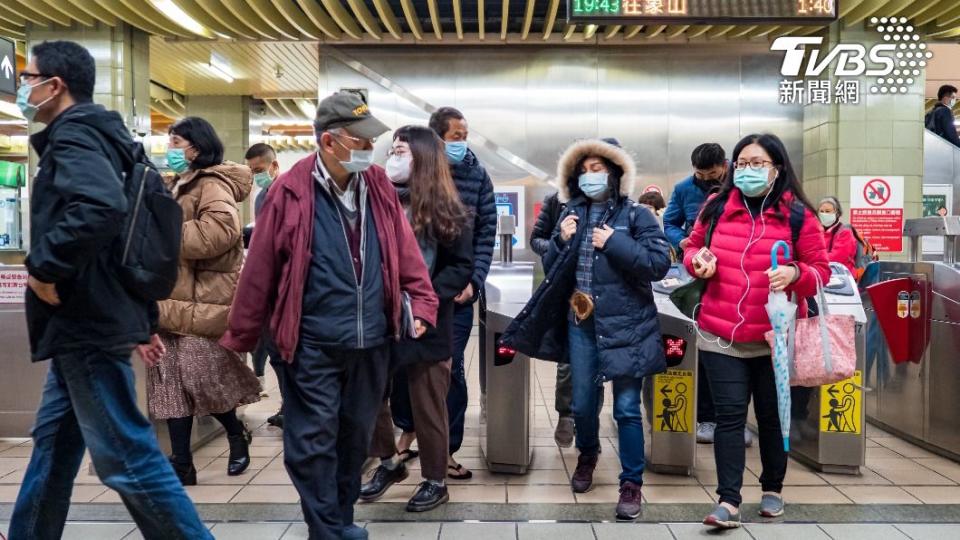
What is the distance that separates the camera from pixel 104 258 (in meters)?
2.18

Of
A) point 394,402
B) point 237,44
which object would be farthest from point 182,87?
point 394,402

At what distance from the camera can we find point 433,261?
121 inches

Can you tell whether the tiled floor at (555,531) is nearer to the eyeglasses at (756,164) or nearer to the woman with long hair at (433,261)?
the woman with long hair at (433,261)

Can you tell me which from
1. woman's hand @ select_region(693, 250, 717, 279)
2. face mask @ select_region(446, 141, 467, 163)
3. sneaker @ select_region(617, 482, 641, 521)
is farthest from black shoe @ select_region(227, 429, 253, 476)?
woman's hand @ select_region(693, 250, 717, 279)

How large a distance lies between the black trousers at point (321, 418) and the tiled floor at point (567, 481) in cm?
78

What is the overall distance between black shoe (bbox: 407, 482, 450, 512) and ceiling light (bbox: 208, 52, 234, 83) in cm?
836

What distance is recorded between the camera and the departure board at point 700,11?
544 centimetres

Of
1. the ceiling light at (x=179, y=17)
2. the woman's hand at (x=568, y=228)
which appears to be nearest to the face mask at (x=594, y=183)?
the woman's hand at (x=568, y=228)

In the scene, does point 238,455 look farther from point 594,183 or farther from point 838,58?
point 838,58

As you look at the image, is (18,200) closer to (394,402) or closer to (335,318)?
(394,402)

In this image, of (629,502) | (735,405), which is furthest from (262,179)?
(735,405)

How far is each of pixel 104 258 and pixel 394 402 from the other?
1.77 metres

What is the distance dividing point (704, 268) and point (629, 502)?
3.19ft

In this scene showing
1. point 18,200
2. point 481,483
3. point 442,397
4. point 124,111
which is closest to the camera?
point 442,397
